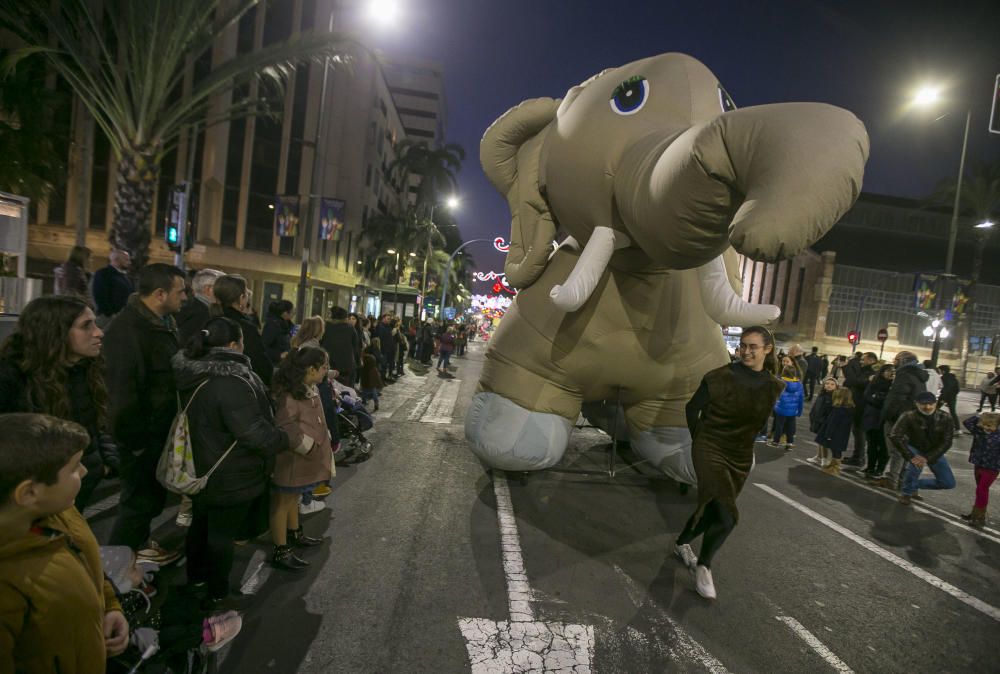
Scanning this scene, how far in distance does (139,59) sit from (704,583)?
10.5 metres

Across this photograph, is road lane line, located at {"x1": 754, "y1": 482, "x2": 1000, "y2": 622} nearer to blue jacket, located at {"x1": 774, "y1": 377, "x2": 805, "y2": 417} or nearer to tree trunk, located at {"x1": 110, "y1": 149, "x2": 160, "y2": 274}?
blue jacket, located at {"x1": 774, "y1": 377, "x2": 805, "y2": 417}

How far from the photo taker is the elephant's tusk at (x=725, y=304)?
3.04m

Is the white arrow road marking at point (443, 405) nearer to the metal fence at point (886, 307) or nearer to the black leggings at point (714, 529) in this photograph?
the black leggings at point (714, 529)

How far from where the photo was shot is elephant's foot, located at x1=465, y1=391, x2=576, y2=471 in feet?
13.8

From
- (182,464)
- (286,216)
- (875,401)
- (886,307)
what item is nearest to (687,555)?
(182,464)

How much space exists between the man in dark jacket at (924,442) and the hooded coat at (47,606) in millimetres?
6894

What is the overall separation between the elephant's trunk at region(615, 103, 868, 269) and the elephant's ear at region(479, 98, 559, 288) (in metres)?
1.68

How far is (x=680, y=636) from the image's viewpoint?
287cm

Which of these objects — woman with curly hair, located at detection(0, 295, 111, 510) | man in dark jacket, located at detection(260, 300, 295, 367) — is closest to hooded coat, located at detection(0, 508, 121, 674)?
woman with curly hair, located at detection(0, 295, 111, 510)

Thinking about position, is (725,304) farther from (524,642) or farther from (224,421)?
(224,421)

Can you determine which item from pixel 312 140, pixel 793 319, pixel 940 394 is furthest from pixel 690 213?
pixel 793 319

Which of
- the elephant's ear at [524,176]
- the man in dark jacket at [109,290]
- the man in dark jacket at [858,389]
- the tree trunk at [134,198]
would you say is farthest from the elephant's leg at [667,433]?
the tree trunk at [134,198]

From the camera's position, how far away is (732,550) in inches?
160

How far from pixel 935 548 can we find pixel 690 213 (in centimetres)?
441
